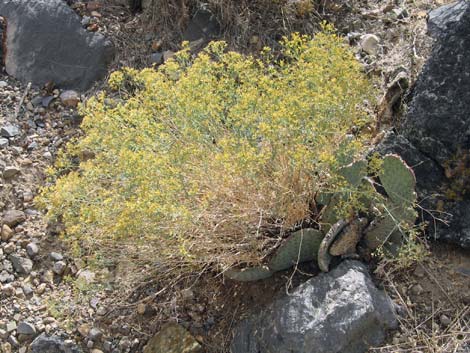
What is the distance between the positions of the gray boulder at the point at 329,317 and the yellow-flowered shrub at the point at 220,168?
0.91 feet

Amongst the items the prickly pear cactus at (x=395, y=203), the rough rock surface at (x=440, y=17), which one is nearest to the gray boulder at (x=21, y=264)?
the prickly pear cactus at (x=395, y=203)

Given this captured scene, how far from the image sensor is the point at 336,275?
2.99m

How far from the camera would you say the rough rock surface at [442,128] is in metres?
3.11

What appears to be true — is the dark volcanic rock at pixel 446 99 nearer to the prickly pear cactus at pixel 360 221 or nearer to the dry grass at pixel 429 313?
the prickly pear cactus at pixel 360 221

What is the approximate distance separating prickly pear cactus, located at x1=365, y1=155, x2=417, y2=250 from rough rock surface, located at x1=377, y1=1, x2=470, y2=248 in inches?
8.6

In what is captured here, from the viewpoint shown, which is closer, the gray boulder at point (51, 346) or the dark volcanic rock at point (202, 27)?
the gray boulder at point (51, 346)

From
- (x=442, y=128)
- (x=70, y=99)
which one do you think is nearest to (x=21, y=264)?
(x=70, y=99)

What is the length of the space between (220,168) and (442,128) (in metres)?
1.05

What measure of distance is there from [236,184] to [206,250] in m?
0.34

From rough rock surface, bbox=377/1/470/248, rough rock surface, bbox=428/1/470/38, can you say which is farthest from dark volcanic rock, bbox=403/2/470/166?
rough rock surface, bbox=428/1/470/38

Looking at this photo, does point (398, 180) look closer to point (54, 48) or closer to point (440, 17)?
point (440, 17)

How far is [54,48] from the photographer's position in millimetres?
4820

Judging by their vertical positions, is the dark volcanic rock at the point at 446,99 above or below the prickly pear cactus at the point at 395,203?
above

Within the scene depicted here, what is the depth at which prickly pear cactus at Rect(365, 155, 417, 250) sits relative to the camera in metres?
2.87
